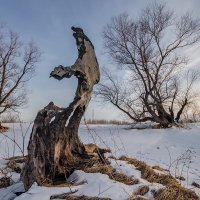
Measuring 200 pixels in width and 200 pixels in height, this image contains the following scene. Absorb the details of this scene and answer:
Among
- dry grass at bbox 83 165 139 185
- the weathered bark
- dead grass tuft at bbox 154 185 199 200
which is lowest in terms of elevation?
dead grass tuft at bbox 154 185 199 200

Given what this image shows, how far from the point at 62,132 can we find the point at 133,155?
277 inches

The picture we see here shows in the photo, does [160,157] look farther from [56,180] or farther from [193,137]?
[56,180]

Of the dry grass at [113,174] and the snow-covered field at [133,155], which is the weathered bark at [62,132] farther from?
the dry grass at [113,174]

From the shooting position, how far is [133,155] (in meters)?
12.9

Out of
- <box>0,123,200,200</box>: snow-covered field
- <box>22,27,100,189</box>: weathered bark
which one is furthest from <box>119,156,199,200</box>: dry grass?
<box>22,27,100,189</box>: weathered bark

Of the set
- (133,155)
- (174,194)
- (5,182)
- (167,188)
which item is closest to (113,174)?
(167,188)

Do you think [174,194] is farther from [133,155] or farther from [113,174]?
[133,155]

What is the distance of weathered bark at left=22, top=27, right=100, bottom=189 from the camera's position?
561 cm

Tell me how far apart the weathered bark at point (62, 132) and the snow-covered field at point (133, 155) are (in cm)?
23

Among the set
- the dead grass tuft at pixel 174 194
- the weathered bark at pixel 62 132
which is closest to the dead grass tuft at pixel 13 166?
the weathered bark at pixel 62 132

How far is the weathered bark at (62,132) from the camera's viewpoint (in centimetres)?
561

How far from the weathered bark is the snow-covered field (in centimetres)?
23

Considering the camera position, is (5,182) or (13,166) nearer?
(5,182)

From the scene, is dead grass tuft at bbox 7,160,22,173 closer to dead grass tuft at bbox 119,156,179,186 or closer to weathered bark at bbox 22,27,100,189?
weathered bark at bbox 22,27,100,189
